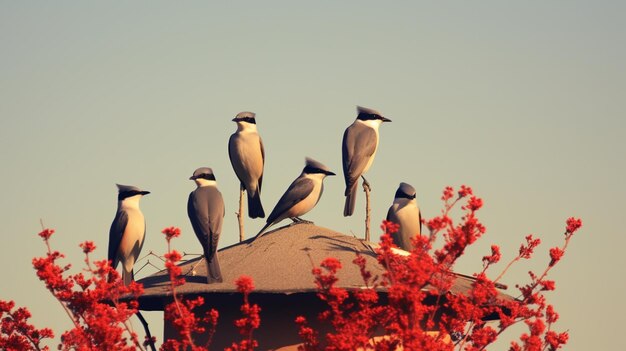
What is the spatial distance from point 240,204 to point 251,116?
1803mm

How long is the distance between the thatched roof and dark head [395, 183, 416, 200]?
1987mm

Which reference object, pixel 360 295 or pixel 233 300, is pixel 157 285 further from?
pixel 360 295

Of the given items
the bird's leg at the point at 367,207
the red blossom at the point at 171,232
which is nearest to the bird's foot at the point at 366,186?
the bird's leg at the point at 367,207

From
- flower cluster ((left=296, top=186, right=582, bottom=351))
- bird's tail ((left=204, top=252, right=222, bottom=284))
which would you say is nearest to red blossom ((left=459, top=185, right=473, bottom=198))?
flower cluster ((left=296, top=186, right=582, bottom=351))

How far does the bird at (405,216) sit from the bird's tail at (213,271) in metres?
3.72

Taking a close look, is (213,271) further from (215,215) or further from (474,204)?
(474,204)

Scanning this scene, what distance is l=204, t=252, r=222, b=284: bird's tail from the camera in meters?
14.3

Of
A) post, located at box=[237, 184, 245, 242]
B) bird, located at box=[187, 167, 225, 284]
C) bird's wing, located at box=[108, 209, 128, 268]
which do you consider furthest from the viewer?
post, located at box=[237, 184, 245, 242]

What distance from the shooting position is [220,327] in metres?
14.1

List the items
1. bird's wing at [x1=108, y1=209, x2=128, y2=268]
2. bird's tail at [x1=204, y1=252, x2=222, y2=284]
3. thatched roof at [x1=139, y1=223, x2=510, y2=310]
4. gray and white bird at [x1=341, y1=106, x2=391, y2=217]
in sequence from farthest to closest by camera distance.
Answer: gray and white bird at [x1=341, y1=106, x2=391, y2=217] → bird's wing at [x1=108, y1=209, x2=128, y2=268] → bird's tail at [x1=204, y1=252, x2=222, y2=284] → thatched roof at [x1=139, y1=223, x2=510, y2=310]

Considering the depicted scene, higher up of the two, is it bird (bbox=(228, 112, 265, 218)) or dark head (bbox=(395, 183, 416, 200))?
bird (bbox=(228, 112, 265, 218))

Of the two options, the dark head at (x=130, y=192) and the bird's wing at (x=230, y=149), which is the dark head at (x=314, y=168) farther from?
the dark head at (x=130, y=192)

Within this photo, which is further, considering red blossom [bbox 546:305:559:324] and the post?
the post

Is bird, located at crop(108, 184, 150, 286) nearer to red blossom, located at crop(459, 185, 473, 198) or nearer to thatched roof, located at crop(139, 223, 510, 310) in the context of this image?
thatched roof, located at crop(139, 223, 510, 310)
